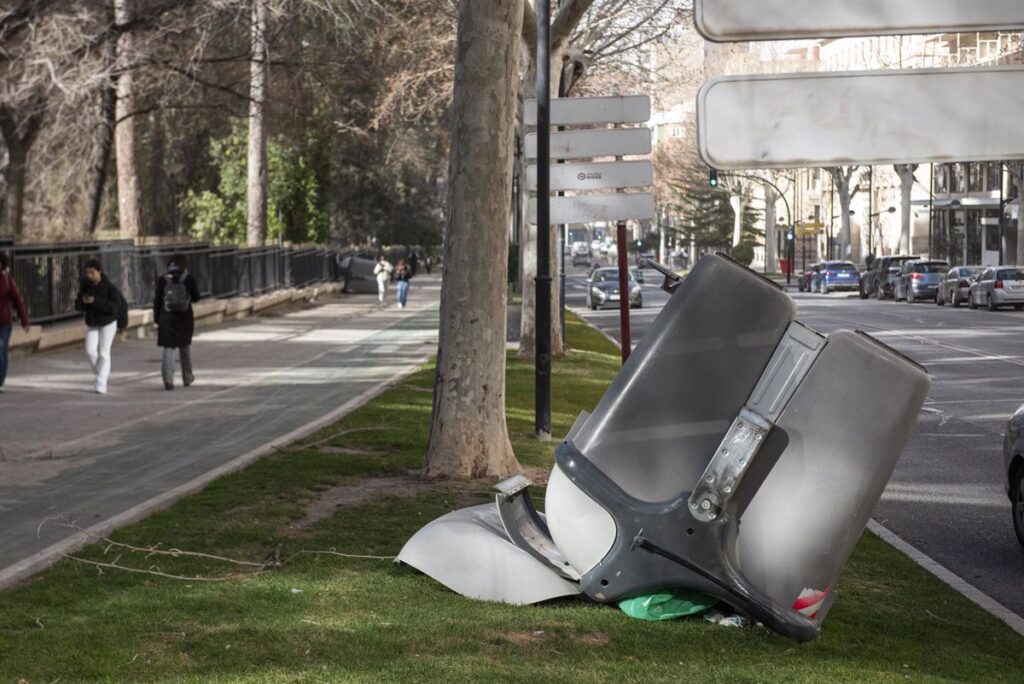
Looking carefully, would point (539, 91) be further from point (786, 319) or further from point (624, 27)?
point (624, 27)

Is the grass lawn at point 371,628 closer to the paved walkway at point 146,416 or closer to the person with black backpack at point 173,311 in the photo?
the paved walkway at point 146,416

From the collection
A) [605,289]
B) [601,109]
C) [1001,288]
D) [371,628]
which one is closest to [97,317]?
[601,109]

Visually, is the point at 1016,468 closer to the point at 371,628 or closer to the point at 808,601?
the point at 808,601

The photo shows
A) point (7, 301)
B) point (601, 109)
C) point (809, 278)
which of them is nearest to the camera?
point (601, 109)

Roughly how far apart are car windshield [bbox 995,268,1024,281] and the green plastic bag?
137ft

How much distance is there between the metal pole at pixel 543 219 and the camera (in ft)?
47.5

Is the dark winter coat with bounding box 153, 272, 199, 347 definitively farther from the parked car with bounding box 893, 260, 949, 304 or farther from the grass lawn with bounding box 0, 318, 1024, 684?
the parked car with bounding box 893, 260, 949, 304

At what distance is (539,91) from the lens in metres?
14.5

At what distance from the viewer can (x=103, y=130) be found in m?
34.5

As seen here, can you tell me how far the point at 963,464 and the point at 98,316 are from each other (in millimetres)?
10658

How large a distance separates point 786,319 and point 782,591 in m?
1.17

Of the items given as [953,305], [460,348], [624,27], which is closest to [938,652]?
[460,348]

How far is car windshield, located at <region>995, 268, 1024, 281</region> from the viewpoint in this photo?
1828 inches

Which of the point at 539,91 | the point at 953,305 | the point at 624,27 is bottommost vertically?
the point at 953,305
